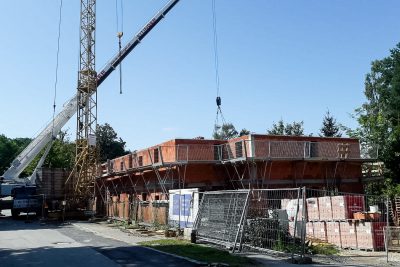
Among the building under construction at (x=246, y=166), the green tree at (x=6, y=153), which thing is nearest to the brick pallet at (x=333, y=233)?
the building under construction at (x=246, y=166)

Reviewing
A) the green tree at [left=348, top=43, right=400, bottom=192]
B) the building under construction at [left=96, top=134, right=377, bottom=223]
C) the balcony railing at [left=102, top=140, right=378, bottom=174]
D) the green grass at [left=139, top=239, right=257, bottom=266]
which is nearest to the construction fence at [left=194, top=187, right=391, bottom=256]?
the green grass at [left=139, top=239, right=257, bottom=266]

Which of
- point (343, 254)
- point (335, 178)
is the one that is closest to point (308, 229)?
point (343, 254)

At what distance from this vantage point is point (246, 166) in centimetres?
2694

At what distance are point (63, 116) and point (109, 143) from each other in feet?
141

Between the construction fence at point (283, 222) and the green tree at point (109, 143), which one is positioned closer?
the construction fence at point (283, 222)

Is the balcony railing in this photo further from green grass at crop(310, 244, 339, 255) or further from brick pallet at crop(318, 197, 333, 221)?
green grass at crop(310, 244, 339, 255)

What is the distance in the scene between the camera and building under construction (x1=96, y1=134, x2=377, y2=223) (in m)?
26.7

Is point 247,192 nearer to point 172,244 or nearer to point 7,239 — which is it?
point 172,244

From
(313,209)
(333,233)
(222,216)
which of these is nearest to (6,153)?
(313,209)

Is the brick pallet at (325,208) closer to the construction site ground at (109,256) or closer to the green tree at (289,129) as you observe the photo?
the construction site ground at (109,256)

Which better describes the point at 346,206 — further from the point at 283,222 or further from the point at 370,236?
the point at 283,222

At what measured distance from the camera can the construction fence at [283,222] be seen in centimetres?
1492

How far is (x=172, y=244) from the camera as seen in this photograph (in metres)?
16.4

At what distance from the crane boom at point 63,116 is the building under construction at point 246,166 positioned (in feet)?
53.4
